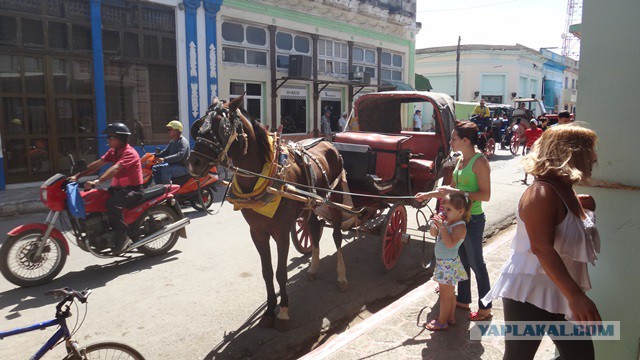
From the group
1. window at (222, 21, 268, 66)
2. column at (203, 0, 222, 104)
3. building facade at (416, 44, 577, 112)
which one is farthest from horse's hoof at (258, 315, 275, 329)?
building facade at (416, 44, 577, 112)

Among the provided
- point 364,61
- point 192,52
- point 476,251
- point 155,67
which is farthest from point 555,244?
point 364,61

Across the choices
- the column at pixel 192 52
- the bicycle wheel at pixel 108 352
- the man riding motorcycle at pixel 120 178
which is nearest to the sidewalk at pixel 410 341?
the bicycle wheel at pixel 108 352

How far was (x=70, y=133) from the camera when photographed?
488 inches

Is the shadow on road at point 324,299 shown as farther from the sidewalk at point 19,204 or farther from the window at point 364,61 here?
the window at point 364,61

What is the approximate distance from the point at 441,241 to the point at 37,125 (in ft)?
38.7

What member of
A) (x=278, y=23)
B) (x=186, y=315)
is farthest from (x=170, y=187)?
(x=278, y=23)

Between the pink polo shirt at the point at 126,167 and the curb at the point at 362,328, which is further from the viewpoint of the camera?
the pink polo shirt at the point at 126,167

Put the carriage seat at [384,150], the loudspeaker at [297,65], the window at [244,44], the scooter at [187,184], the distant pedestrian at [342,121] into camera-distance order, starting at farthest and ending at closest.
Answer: the distant pedestrian at [342,121] → the loudspeaker at [297,65] → the window at [244,44] → the scooter at [187,184] → the carriage seat at [384,150]

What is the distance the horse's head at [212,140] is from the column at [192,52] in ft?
37.3

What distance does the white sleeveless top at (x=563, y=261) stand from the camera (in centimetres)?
225

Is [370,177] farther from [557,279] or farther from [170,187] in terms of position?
[557,279]

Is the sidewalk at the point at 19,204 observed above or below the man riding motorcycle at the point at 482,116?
below

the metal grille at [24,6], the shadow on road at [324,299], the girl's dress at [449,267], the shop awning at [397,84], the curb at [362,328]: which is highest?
the metal grille at [24,6]

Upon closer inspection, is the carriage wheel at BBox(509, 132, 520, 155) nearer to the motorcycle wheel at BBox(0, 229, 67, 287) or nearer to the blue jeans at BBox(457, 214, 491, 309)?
the blue jeans at BBox(457, 214, 491, 309)
